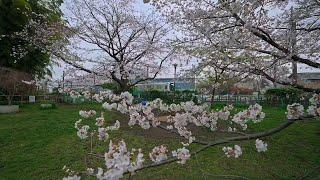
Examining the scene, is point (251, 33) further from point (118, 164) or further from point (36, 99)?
point (36, 99)

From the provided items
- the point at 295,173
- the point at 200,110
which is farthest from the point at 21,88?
the point at 200,110

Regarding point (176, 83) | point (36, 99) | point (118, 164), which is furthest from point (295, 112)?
point (36, 99)

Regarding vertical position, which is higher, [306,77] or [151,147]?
[306,77]

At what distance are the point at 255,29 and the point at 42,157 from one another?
230 inches

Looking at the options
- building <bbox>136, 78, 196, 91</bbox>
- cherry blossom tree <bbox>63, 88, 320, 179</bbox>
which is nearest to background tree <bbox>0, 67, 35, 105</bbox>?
building <bbox>136, 78, 196, 91</bbox>

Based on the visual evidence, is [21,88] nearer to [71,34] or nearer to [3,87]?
[3,87]

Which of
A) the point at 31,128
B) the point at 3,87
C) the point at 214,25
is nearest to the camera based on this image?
the point at 214,25

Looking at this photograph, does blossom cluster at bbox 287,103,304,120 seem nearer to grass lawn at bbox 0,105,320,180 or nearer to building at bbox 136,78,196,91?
grass lawn at bbox 0,105,320,180

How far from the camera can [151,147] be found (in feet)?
27.1

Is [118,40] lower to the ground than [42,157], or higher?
higher

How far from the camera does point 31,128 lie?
10828mm

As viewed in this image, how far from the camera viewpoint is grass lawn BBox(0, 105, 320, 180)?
692 centimetres

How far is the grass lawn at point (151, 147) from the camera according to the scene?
692 centimetres

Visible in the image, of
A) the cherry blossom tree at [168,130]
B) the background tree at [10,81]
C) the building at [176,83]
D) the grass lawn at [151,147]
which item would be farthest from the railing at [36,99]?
the cherry blossom tree at [168,130]
